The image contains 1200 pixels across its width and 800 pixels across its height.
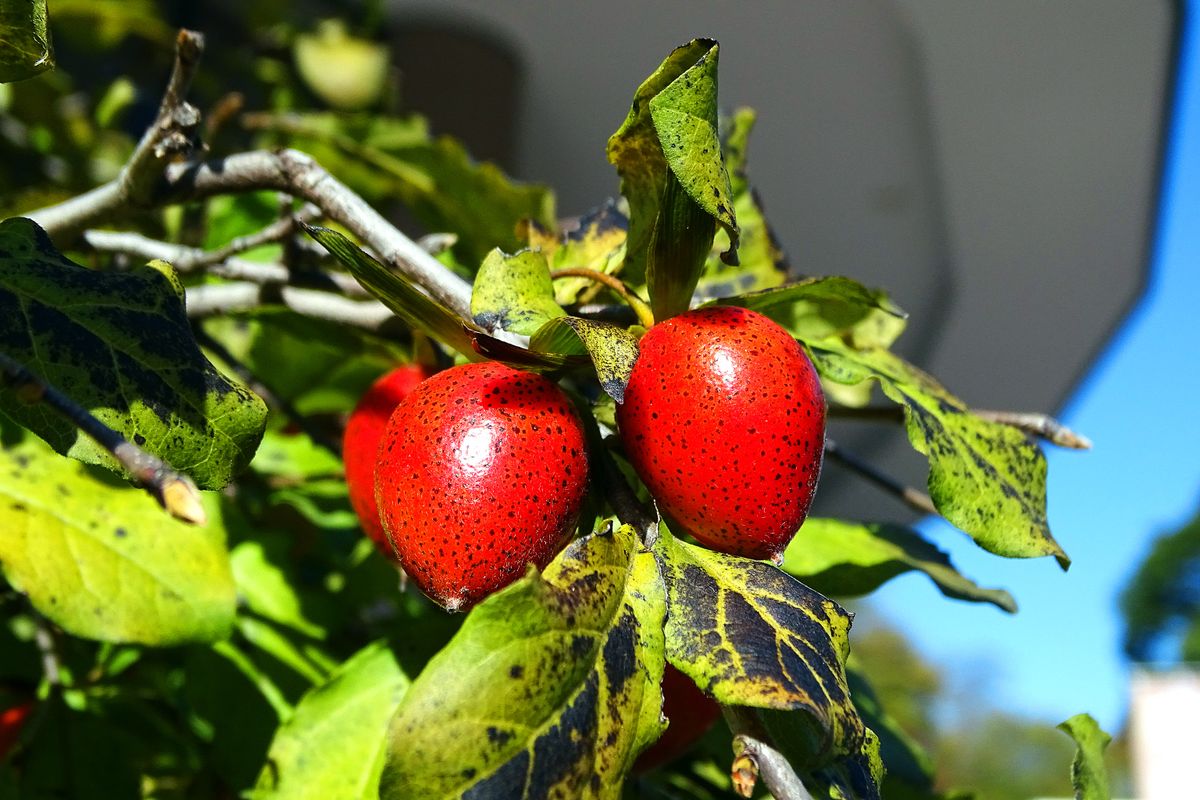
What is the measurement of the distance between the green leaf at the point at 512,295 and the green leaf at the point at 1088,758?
384mm

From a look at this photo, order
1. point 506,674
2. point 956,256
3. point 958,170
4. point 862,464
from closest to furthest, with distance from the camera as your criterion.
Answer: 1. point 506,674
2. point 862,464
3. point 958,170
4. point 956,256

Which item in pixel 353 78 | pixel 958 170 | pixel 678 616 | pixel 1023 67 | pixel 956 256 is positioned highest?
pixel 678 616

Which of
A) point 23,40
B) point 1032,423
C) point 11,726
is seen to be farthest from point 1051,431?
point 11,726

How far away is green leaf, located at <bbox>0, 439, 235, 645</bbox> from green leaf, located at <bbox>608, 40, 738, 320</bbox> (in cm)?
39

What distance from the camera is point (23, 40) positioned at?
49 centimetres

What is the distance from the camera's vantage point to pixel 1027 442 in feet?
2.13

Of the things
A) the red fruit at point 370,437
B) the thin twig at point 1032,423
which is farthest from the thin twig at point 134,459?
the thin twig at point 1032,423

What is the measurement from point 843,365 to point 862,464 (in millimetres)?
222

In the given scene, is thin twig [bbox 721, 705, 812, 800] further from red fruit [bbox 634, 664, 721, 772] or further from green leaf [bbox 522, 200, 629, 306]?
green leaf [bbox 522, 200, 629, 306]

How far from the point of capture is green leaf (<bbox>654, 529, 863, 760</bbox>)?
16.4 inches

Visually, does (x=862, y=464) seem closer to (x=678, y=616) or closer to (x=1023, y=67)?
(x=678, y=616)

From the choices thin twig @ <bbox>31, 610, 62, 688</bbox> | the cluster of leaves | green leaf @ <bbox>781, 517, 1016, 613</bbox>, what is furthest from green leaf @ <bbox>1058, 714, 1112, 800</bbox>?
thin twig @ <bbox>31, 610, 62, 688</bbox>

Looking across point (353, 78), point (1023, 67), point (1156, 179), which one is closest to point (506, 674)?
point (353, 78)

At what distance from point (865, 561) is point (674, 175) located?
14.7 inches
